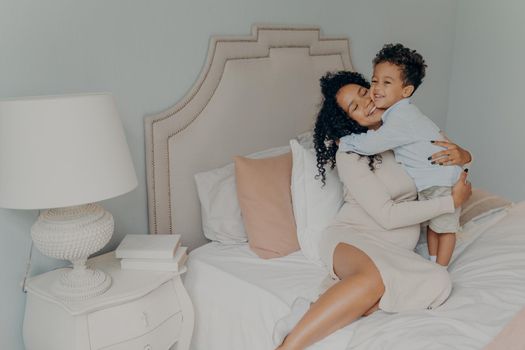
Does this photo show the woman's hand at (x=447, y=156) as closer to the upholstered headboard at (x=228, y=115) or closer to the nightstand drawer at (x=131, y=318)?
the upholstered headboard at (x=228, y=115)

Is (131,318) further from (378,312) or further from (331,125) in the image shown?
(331,125)

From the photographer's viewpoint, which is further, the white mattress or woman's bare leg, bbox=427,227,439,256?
woman's bare leg, bbox=427,227,439,256

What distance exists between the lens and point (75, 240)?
1442 mm

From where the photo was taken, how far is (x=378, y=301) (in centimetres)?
154

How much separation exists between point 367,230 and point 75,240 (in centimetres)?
97

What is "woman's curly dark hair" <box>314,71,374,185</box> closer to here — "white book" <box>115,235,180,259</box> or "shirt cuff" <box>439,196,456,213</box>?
"shirt cuff" <box>439,196,456,213</box>

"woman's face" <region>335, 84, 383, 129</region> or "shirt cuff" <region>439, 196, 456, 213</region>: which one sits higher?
"woman's face" <region>335, 84, 383, 129</region>

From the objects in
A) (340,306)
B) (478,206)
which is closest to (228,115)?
(340,306)

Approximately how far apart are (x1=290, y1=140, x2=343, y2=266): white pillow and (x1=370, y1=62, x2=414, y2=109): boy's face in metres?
0.35

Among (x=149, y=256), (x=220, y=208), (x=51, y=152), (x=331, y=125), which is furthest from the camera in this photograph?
(x=220, y=208)

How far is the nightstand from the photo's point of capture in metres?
1.46

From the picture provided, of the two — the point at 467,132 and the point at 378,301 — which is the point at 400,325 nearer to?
the point at 378,301

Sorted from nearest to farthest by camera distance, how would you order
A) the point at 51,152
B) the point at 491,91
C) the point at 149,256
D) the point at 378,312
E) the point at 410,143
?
the point at 51,152 → the point at 378,312 → the point at 149,256 → the point at 410,143 → the point at 491,91

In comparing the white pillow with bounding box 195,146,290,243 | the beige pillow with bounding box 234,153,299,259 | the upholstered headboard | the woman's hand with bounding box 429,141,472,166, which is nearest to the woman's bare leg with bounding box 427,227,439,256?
the woman's hand with bounding box 429,141,472,166
